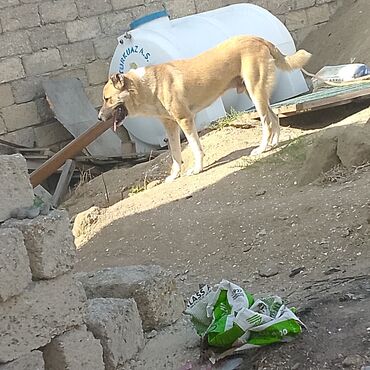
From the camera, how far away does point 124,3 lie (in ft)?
32.8

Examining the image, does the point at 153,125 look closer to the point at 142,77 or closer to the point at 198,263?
the point at 142,77

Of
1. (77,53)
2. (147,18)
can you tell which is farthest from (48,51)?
(147,18)

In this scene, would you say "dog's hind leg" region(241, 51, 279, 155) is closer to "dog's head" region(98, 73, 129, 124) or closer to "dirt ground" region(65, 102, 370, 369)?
"dirt ground" region(65, 102, 370, 369)

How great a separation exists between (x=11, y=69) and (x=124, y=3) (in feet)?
Result: 5.79

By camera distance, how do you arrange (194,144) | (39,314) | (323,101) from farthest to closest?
(323,101)
(194,144)
(39,314)

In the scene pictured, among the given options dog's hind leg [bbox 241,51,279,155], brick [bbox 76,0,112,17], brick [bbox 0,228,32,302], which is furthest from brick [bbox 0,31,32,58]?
brick [bbox 0,228,32,302]

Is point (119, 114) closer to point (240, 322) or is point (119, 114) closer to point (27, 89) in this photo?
point (27, 89)

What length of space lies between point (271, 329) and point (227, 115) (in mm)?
5825

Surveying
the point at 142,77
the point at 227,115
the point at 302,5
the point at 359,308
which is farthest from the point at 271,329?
the point at 302,5

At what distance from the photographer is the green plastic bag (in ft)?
11.0

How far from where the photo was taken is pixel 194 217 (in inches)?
245

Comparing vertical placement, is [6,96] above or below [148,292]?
above

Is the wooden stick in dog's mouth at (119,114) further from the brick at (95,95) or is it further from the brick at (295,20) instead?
the brick at (295,20)

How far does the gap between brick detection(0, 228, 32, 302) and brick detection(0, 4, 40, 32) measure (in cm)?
637
